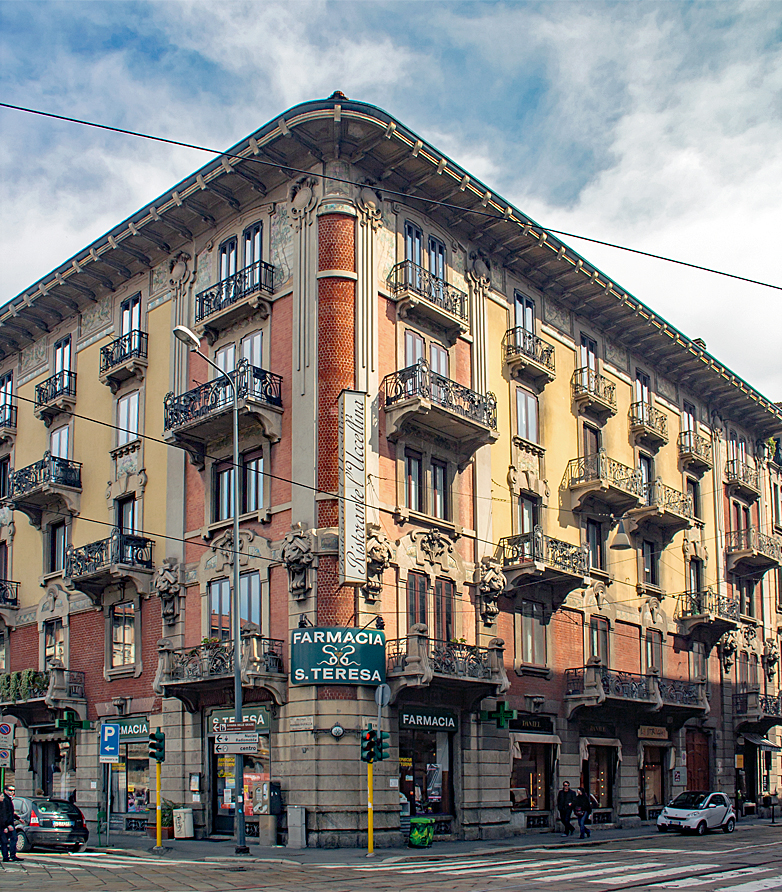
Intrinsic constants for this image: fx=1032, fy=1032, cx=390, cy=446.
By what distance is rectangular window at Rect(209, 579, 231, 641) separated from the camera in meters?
29.6

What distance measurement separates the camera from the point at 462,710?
96.5 ft

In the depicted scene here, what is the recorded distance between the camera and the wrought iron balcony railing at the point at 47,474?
36.4m

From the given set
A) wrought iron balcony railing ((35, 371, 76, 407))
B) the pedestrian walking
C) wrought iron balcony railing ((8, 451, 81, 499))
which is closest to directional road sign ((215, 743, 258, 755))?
the pedestrian walking

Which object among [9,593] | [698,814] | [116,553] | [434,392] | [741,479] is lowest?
[698,814]

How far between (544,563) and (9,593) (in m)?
20.8

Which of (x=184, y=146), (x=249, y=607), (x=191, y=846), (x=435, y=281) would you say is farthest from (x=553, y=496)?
(x=184, y=146)

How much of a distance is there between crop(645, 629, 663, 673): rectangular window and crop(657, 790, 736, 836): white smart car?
6866mm

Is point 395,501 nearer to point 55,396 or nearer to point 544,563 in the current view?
point 544,563

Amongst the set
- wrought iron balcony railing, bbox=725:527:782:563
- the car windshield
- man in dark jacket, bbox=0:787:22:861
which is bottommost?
the car windshield

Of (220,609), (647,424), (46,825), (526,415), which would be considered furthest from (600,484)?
(46,825)

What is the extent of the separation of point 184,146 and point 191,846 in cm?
1733

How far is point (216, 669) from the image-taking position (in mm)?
27469

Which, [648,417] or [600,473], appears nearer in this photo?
→ [600,473]

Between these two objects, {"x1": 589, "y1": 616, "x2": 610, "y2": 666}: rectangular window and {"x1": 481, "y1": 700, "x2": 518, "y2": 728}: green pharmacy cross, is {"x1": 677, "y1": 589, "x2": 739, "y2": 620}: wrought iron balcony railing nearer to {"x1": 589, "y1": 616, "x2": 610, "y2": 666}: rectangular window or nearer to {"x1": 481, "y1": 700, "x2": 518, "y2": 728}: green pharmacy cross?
{"x1": 589, "y1": 616, "x2": 610, "y2": 666}: rectangular window
